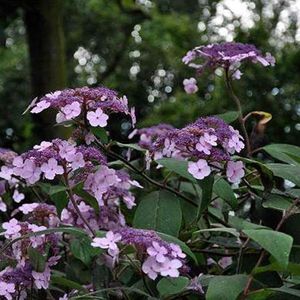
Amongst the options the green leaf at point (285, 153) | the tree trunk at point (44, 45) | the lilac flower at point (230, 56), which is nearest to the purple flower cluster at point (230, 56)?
the lilac flower at point (230, 56)

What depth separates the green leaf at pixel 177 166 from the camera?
0.90m

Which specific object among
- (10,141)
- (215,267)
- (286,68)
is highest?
(215,267)

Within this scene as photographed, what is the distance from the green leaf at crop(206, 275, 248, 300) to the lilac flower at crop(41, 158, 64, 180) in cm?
22

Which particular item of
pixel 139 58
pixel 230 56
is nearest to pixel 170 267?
pixel 230 56

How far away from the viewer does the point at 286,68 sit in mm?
3891

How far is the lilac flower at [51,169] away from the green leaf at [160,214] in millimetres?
178

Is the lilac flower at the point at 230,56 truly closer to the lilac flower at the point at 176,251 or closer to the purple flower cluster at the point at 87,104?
the purple flower cluster at the point at 87,104

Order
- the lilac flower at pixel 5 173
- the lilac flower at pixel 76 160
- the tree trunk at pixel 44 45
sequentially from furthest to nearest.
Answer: the tree trunk at pixel 44 45, the lilac flower at pixel 5 173, the lilac flower at pixel 76 160

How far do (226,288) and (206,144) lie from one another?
0.57ft

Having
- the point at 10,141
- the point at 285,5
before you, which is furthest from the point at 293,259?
the point at 285,5

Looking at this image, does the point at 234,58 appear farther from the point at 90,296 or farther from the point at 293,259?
the point at 90,296

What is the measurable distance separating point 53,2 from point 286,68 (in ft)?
7.29

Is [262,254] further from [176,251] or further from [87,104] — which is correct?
[87,104]

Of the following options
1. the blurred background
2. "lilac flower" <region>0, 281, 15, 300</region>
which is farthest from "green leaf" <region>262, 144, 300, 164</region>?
the blurred background
